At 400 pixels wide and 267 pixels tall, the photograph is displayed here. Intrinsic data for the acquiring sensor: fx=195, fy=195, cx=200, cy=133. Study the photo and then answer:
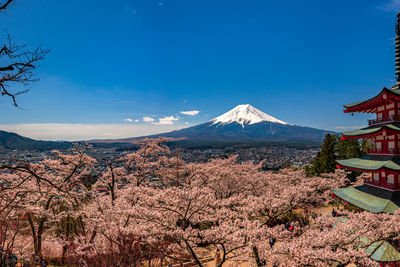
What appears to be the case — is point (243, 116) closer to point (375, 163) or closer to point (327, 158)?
point (327, 158)

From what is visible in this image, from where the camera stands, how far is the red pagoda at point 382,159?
29.8 feet

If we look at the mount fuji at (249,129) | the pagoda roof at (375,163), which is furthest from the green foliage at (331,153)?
the mount fuji at (249,129)

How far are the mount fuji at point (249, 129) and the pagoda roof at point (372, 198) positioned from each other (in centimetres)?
11349

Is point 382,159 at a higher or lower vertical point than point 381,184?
higher

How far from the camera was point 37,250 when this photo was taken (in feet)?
31.1

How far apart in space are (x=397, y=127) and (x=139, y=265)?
13.8 meters

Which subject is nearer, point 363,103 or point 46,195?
point 46,195

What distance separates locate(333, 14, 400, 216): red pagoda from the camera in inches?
358

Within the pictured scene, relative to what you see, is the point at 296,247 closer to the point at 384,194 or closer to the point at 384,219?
the point at 384,219

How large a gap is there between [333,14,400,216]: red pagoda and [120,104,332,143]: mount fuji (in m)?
114

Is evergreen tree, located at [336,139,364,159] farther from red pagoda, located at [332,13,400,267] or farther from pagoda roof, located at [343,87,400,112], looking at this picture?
pagoda roof, located at [343,87,400,112]

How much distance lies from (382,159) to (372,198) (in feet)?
6.83

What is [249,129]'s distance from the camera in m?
156

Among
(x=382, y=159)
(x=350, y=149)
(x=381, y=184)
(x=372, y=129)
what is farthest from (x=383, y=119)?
(x=350, y=149)
